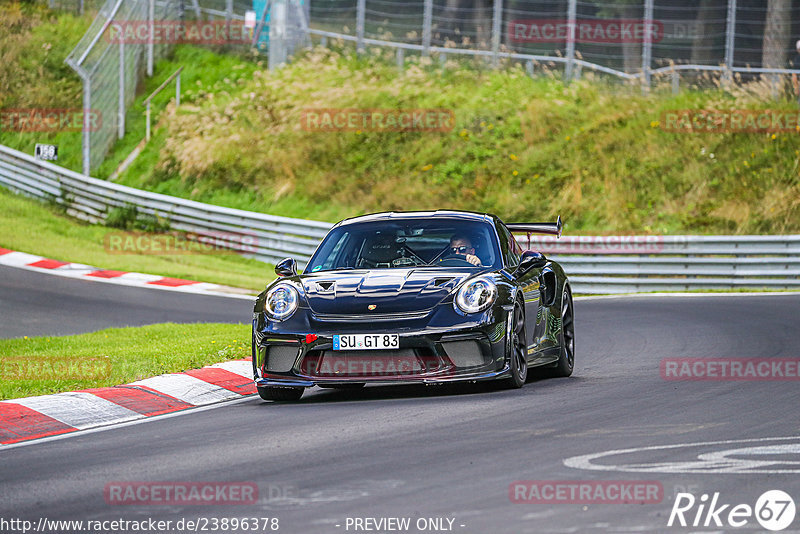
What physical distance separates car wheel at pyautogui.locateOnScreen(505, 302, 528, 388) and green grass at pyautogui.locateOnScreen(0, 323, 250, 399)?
9.84 feet

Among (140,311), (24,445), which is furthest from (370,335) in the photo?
(140,311)

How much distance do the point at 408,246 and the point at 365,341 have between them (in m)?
1.63

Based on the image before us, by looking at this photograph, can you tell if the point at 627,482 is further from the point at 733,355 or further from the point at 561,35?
the point at 561,35

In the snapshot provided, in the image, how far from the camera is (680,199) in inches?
1064

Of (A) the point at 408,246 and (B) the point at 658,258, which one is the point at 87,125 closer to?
(B) the point at 658,258

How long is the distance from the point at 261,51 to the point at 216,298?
1676cm

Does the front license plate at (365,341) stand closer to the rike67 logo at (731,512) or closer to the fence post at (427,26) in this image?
the rike67 logo at (731,512)

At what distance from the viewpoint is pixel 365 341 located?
Result: 903 centimetres

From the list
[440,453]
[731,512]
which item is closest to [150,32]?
[440,453]

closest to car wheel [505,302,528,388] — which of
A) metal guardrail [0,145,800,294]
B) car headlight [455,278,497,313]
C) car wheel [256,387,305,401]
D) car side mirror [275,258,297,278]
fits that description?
car headlight [455,278,497,313]

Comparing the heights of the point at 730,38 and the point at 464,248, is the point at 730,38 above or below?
above

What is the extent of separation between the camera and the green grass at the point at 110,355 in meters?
10.5

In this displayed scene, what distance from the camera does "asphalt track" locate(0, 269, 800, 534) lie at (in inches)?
221

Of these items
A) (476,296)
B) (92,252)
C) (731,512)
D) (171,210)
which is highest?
(476,296)
